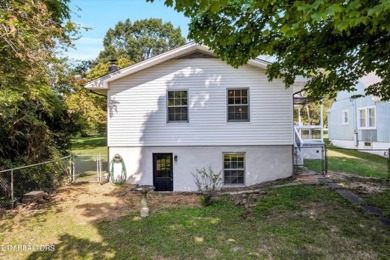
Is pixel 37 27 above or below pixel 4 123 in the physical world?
above

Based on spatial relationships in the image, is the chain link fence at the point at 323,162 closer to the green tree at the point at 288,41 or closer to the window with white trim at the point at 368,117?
the window with white trim at the point at 368,117

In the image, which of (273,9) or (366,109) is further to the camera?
(366,109)

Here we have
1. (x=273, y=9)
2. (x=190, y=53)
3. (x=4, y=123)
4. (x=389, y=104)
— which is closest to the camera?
(x=273, y=9)

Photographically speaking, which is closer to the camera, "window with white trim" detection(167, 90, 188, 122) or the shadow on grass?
the shadow on grass

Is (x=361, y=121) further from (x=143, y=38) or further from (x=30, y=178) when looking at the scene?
(x=143, y=38)

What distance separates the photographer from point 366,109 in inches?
688

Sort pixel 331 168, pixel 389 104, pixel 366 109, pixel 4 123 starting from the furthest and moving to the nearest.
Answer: pixel 366 109, pixel 389 104, pixel 331 168, pixel 4 123

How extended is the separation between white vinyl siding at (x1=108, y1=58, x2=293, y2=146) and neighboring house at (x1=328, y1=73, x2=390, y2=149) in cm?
610

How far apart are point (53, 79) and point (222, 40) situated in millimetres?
5606

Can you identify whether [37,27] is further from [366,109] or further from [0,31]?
[366,109]

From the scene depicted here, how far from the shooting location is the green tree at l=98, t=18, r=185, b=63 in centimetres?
4281

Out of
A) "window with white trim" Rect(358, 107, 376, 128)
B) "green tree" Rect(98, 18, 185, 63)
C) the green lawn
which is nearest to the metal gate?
the green lawn

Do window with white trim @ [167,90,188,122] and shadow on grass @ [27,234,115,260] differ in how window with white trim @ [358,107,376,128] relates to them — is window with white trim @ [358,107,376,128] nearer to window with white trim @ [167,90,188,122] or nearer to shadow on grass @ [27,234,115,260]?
window with white trim @ [167,90,188,122]

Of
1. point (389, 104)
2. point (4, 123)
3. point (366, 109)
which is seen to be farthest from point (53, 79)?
point (366, 109)
